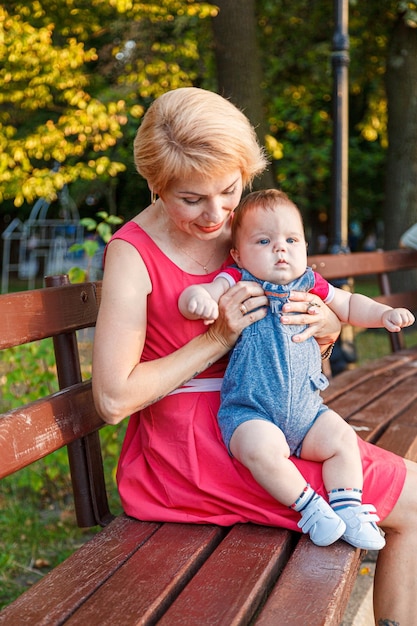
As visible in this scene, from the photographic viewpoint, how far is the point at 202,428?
237 cm

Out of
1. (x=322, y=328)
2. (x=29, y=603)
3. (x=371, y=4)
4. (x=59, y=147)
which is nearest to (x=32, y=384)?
(x=322, y=328)

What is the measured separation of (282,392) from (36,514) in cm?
236

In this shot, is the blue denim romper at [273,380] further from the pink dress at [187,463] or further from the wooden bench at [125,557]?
the wooden bench at [125,557]

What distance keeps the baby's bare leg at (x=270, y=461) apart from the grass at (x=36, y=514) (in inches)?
64.4

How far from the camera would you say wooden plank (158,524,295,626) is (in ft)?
5.78

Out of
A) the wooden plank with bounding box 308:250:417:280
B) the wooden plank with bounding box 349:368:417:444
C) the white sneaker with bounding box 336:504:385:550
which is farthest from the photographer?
the wooden plank with bounding box 308:250:417:280

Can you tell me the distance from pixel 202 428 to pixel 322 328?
48 centimetres

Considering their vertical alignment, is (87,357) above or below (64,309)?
below

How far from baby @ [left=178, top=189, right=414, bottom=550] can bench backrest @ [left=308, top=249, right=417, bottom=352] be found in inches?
64.6

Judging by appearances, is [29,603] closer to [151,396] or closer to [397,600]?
[151,396]

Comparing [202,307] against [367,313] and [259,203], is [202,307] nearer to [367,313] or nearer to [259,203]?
[259,203]

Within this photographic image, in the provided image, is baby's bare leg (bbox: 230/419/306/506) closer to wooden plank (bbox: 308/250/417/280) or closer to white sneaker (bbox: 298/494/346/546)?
white sneaker (bbox: 298/494/346/546)

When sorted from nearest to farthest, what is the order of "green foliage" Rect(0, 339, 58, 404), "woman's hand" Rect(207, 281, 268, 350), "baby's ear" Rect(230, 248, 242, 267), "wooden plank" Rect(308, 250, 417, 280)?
"woman's hand" Rect(207, 281, 268, 350) < "baby's ear" Rect(230, 248, 242, 267) < "green foliage" Rect(0, 339, 58, 404) < "wooden plank" Rect(308, 250, 417, 280)

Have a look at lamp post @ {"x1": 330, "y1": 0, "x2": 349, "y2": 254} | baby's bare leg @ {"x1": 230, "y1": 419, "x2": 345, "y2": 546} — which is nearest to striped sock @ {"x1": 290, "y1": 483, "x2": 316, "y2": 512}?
baby's bare leg @ {"x1": 230, "y1": 419, "x2": 345, "y2": 546}
